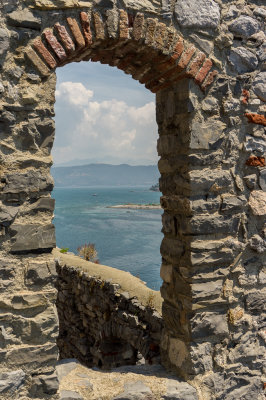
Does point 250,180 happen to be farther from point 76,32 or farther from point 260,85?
point 76,32

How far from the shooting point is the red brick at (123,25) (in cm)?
271

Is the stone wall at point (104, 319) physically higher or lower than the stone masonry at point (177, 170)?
lower

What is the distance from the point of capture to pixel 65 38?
8.37 feet

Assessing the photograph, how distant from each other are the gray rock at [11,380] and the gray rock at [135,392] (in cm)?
74

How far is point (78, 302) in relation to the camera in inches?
286

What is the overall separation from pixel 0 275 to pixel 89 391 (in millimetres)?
1123

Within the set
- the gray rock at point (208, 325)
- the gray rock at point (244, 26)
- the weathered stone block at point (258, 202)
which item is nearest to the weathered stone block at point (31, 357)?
the gray rock at point (208, 325)

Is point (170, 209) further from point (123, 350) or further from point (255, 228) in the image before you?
point (123, 350)

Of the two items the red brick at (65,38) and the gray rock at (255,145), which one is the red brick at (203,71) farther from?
the red brick at (65,38)

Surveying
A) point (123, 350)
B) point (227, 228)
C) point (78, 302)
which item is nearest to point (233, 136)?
point (227, 228)

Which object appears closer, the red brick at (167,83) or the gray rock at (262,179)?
the red brick at (167,83)

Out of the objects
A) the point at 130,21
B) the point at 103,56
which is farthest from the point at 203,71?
the point at 103,56

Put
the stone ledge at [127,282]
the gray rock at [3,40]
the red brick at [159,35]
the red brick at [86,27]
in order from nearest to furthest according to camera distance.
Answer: the gray rock at [3,40], the red brick at [86,27], the red brick at [159,35], the stone ledge at [127,282]

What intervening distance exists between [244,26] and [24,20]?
1.78 m
